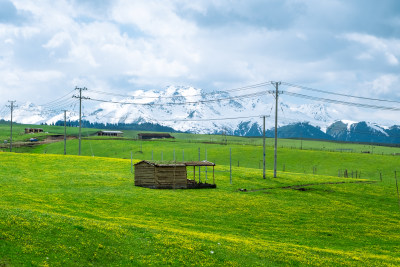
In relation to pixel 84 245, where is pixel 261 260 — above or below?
below

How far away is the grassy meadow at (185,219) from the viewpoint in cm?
2400

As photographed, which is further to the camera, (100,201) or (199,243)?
(100,201)

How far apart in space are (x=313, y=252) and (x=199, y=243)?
30.3 ft

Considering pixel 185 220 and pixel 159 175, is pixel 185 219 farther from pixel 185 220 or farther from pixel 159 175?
pixel 159 175

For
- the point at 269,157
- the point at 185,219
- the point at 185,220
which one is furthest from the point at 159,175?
the point at 269,157

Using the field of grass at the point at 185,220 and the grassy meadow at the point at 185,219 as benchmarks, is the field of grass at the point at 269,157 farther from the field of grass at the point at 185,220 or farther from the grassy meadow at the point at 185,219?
the field of grass at the point at 185,220

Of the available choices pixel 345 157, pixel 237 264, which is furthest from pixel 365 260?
pixel 345 157

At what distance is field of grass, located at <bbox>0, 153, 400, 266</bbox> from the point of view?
944 inches

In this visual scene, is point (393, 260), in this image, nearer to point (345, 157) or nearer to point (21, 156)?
point (21, 156)

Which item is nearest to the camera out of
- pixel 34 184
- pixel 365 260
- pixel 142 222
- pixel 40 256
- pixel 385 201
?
pixel 40 256

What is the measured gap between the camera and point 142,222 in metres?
35.4

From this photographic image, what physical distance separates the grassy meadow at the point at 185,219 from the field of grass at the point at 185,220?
0.11m

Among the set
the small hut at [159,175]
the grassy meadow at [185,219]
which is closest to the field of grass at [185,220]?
the grassy meadow at [185,219]

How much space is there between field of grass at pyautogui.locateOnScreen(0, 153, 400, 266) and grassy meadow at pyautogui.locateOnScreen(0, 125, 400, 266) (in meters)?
0.11
